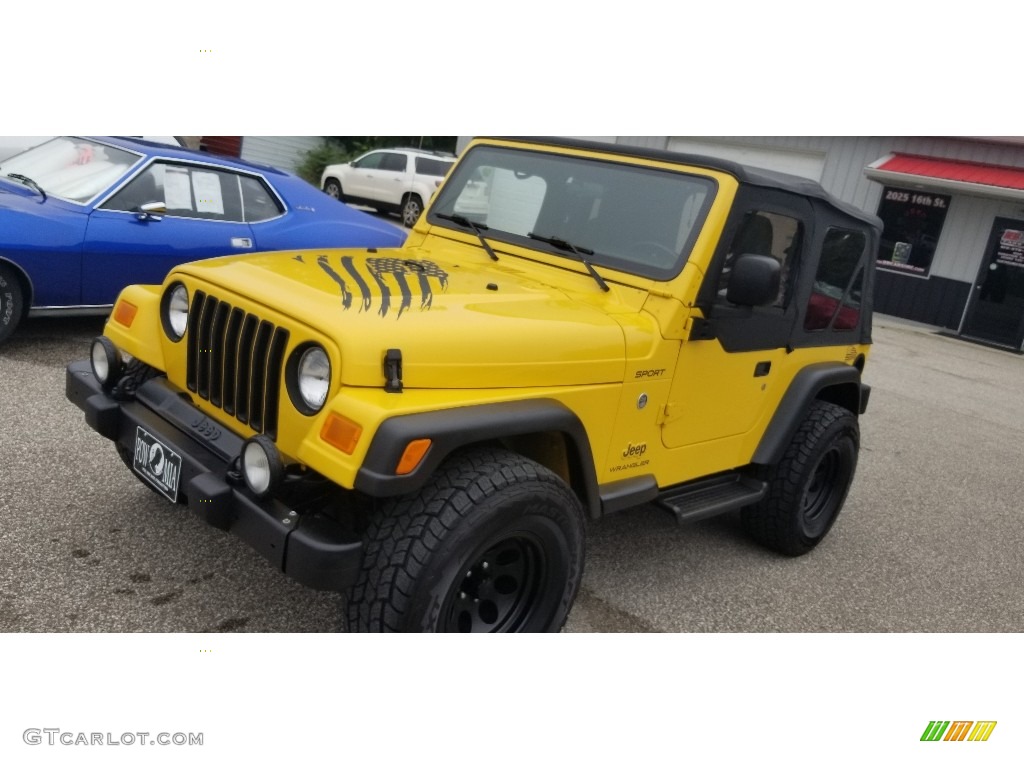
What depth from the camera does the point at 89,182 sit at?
19.3 ft

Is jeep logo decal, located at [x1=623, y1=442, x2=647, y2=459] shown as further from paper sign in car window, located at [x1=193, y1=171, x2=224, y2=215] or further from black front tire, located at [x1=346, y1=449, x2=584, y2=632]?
paper sign in car window, located at [x1=193, y1=171, x2=224, y2=215]

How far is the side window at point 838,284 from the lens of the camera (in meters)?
4.15

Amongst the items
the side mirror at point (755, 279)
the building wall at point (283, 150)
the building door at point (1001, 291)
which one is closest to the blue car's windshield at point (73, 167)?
the side mirror at point (755, 279)

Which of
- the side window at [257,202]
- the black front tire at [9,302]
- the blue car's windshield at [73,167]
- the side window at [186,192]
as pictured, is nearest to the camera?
the black front tire at [9,302]

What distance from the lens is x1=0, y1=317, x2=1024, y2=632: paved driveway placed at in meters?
3.06

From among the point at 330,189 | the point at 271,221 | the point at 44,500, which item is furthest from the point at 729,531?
the point at 330,189

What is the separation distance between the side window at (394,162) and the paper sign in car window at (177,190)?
32.6 feet

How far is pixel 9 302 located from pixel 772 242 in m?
4.66

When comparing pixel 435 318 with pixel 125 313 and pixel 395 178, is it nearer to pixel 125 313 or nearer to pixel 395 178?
pixel 125 313

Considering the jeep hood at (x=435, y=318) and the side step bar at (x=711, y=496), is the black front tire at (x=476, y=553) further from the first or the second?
the side step bar at (x=711, y=496)

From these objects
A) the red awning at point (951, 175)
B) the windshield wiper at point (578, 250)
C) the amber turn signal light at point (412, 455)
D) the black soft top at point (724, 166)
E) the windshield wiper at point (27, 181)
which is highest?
the red awning at point (951, 175)

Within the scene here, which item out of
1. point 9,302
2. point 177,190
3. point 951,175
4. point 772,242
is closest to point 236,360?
point 772,242

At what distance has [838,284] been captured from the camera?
14.2 ft

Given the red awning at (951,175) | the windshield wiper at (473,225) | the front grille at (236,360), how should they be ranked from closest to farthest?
the front grille at (236,360) < the windshield wiper at (473,225) < the red awning at (951,175)
